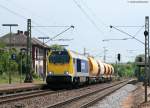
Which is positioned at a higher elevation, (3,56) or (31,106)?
(3,56)

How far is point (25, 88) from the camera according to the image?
4059 centimetres

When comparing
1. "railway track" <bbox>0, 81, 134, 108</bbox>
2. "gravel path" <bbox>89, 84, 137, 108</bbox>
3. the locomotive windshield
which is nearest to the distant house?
the locomotive windshield

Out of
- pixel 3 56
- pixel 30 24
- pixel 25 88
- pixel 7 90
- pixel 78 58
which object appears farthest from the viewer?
pixel 3 56

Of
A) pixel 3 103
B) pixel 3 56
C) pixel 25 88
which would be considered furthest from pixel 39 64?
pixel 3 103

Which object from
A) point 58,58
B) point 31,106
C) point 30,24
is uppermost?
point 30,24

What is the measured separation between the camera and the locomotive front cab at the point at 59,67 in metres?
42.0

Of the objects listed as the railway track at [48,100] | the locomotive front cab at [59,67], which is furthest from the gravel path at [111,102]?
the locomotive front cab at [59,67]

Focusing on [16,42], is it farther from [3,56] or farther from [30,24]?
[30,24]

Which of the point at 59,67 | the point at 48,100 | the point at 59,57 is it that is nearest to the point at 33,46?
the point at 59,57

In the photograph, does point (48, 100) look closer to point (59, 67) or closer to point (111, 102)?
point (111, 102)

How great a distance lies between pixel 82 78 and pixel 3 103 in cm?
2323

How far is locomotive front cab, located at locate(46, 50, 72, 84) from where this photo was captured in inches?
1655

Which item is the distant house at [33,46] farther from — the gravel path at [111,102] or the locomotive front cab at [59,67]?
the gravel path at [111,102]

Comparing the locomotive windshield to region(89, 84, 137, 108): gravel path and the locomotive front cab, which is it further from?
region(89, 84, 137, 108): gravel path
